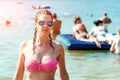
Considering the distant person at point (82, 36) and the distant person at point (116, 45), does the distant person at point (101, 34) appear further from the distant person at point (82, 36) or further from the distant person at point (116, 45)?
the distant person at point (116, 45)

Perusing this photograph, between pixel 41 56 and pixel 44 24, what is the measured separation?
271mm

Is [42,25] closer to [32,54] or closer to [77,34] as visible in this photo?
[32,54]

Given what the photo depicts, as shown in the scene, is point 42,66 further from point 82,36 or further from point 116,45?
point 82,36

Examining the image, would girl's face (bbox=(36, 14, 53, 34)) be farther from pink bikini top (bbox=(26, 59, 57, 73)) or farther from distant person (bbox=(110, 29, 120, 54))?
distant person (bbox=(110, 29, 120, 54))

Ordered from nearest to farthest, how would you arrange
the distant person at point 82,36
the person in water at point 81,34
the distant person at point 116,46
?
1. the distant person at point 116,46
2. the distant person at point 82,36
3. the person in water at point 81,34

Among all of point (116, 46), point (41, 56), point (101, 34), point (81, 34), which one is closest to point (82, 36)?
point (81, 34)

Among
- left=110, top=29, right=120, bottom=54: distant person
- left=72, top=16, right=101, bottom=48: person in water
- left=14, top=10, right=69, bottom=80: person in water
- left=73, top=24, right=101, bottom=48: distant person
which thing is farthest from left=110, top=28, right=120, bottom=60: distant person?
left=14, top=10, right=69, bottom=80: person in water

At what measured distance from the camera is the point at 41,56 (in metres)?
3.51

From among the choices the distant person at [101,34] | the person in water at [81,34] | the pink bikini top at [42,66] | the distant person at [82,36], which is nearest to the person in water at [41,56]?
the pink bikini top at [42,66]

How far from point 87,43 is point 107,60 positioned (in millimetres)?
1449

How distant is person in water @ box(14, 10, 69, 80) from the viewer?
3424 millimetres

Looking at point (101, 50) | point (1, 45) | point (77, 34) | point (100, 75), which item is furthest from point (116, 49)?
point (1, 45)

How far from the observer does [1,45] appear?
13.7m

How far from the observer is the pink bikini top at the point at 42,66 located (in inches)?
134
